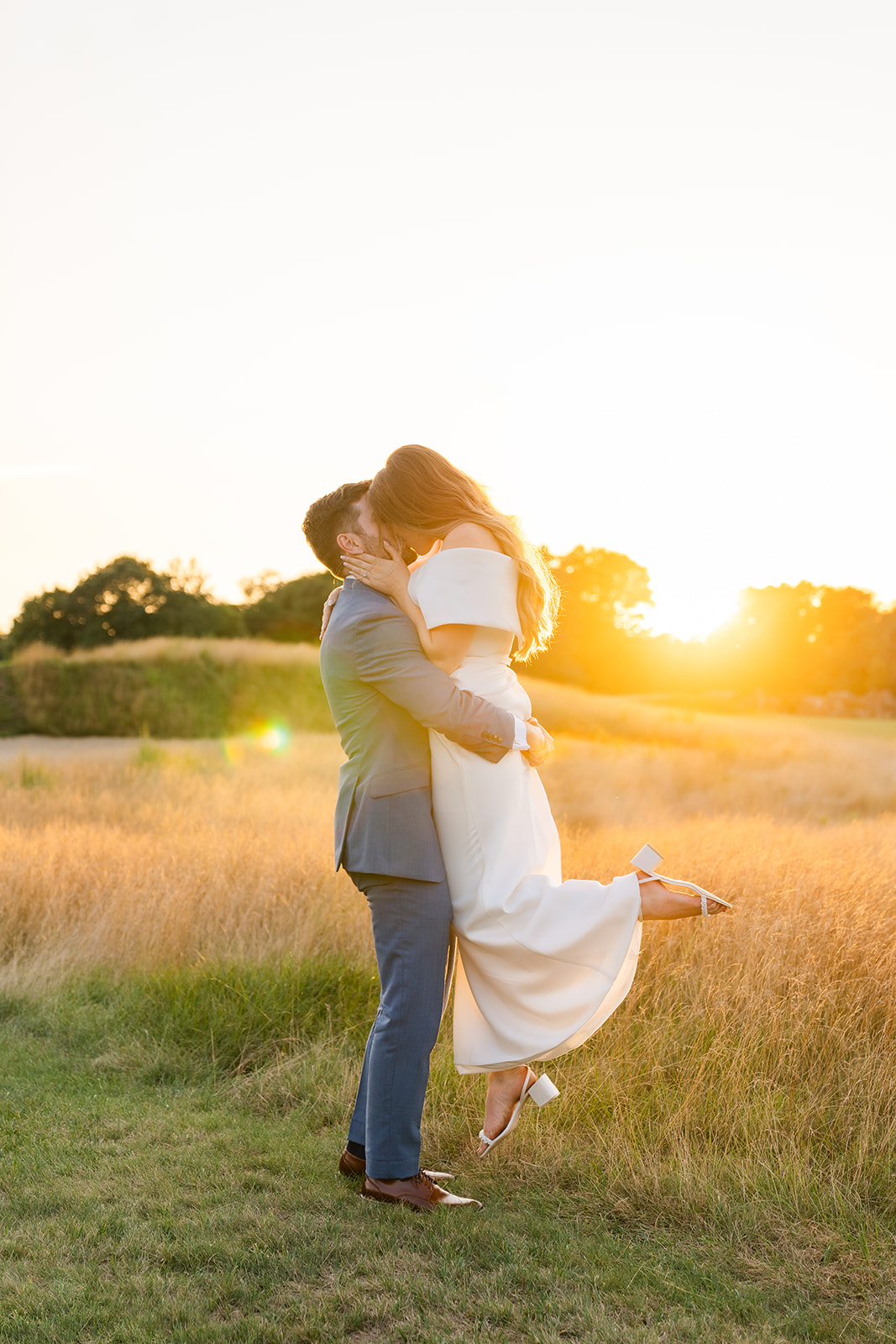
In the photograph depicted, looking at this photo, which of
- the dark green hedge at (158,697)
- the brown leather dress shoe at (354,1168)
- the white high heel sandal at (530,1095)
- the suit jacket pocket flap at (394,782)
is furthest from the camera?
the dark green hedge at (158,697)

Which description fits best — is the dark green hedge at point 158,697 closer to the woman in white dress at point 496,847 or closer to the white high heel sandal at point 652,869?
the woman in white dress at point 496,847

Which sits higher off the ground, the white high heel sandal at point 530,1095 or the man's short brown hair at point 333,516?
the man's short brown hair at point 333,516

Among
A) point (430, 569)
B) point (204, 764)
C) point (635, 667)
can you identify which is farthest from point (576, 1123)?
point (635, 667)

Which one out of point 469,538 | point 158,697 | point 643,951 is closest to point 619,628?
point 158,697

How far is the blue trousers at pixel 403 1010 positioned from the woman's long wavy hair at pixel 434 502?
3.43 ft

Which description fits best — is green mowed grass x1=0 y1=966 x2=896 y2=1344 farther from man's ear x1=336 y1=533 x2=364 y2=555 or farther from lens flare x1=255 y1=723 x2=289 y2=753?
lens flare x1=255 y1=723 x2=289 y2=753

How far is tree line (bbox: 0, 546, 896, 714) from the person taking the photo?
3591cm

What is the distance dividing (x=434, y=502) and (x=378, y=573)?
0.95 ft

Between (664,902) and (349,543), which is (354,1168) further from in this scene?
(349,543)

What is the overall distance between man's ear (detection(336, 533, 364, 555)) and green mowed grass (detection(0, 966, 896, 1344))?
2.12 meters

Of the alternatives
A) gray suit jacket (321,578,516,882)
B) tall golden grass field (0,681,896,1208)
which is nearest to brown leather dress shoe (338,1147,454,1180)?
tall golden grass field (0,681,896,1208)

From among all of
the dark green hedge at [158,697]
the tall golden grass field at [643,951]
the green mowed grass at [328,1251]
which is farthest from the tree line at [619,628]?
the green mowed grass at [328,1251]

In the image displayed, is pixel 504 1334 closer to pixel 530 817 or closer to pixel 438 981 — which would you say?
pixel 438 981

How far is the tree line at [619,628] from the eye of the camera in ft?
118
